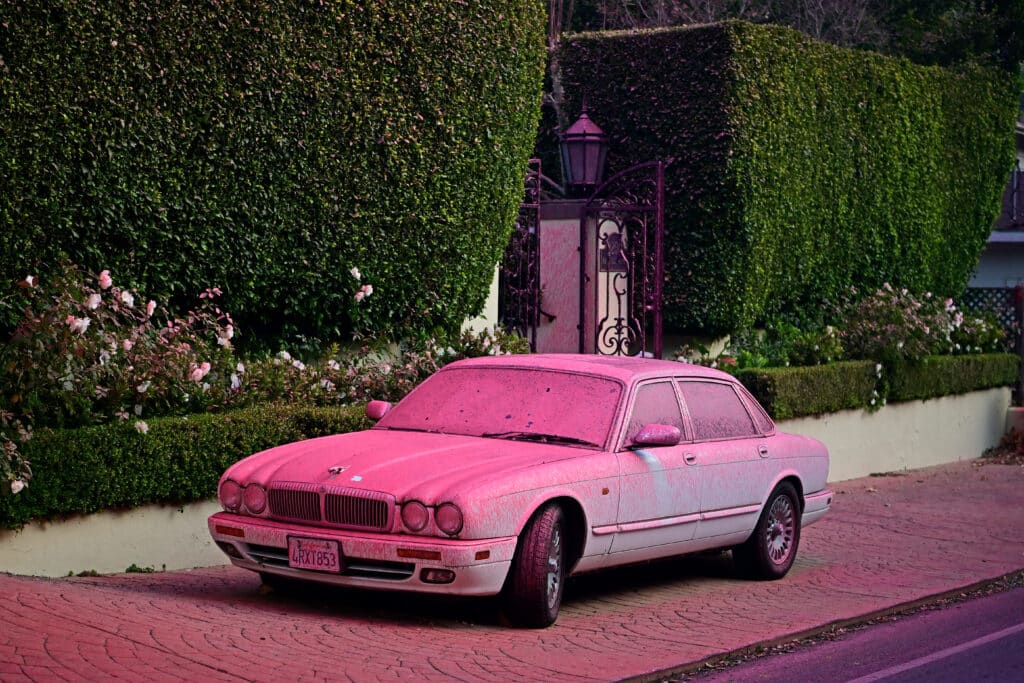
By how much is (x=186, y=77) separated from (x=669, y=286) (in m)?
8.22

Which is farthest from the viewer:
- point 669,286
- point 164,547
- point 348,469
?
point 669,286

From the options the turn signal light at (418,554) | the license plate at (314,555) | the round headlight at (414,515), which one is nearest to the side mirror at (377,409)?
the license plate at (314,555)

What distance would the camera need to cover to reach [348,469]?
8086 mm

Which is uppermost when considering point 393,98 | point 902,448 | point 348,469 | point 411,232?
point 393,98

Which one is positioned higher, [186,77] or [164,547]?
[186,77]

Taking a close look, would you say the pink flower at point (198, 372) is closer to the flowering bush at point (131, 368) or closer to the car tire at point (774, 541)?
the flowering bush at point (131, 368)

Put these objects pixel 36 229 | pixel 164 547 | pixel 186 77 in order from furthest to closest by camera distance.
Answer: pixel 186 77
pixel 36 229
pixel 164 547

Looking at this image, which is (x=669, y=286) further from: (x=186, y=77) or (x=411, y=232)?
(x=186, y=77)

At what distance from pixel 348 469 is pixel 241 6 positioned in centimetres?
545

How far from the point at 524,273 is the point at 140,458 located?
7914 mm

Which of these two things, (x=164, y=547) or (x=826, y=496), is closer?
Answer: (x=164, y=547)

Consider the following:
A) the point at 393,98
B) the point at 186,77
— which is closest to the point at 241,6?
the point at 186,77

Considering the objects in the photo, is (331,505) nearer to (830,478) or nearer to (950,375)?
(830,478)

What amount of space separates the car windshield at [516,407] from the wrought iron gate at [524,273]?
23.9 feet
